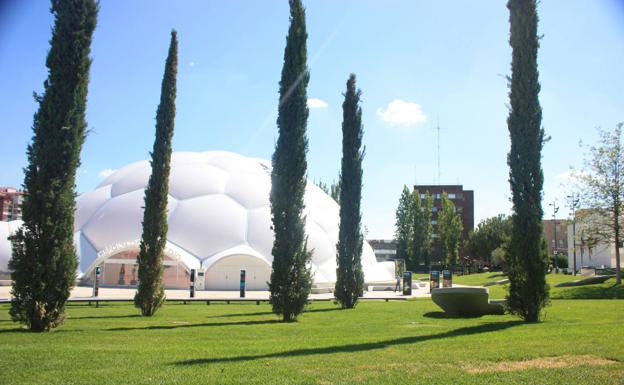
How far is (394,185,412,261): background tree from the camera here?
2936 inches

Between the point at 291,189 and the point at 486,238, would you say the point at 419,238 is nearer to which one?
the point at 486,238

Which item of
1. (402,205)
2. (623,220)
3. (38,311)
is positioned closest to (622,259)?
(623,220)

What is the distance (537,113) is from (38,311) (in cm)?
1217

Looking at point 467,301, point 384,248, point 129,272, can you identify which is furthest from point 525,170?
point 384,248

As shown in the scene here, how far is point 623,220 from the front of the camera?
30484 mm

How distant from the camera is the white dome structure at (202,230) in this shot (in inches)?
1252

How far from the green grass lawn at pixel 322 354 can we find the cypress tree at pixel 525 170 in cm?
100

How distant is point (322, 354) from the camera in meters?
7.76

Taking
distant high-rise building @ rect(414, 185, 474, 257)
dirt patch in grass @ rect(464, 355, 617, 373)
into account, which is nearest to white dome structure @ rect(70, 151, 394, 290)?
dirt patch in grass @ rect(464, 355, 617, 373)

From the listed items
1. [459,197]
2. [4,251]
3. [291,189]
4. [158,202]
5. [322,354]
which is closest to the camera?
[322,354]

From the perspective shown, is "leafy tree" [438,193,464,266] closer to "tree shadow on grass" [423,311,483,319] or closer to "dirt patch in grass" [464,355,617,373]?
"tree shadow on grass" [423,311,483,319]

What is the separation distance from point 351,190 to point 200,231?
15003mm

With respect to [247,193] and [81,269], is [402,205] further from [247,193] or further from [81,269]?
[81,269]

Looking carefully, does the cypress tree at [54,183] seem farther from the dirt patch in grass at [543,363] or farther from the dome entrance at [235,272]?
the dome entrance at [235,272]
